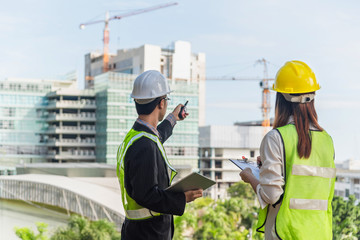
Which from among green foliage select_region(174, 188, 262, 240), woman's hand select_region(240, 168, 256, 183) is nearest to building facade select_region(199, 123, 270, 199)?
green foliage select_region(174, 188, 262, 240)

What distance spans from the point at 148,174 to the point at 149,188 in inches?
1.9

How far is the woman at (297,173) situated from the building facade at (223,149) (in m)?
57.1

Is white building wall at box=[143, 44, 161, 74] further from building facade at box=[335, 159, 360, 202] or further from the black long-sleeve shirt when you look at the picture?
the black long-sleeve shirt

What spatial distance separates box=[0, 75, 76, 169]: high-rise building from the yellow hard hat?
48704 mm

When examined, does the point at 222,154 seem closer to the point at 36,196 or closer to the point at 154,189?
the point at 36,196

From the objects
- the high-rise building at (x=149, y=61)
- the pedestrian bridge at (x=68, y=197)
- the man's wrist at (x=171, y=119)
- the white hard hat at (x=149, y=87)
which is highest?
the high-rise building at (x=149, y=61)

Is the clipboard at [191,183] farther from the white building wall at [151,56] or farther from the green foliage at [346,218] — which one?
the white building wall at [151,56]

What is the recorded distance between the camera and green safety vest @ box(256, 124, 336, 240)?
1796 mm

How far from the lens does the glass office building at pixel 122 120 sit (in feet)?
153

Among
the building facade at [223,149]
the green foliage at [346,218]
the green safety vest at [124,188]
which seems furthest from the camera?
the building facade at [223,149]

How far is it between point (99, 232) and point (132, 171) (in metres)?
14.7

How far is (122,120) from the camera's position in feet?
153

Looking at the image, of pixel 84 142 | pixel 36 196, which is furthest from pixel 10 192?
pixel 84 142

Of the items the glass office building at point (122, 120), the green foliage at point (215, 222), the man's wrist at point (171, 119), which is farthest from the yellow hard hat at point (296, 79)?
the glass office building at point (122, 120)
